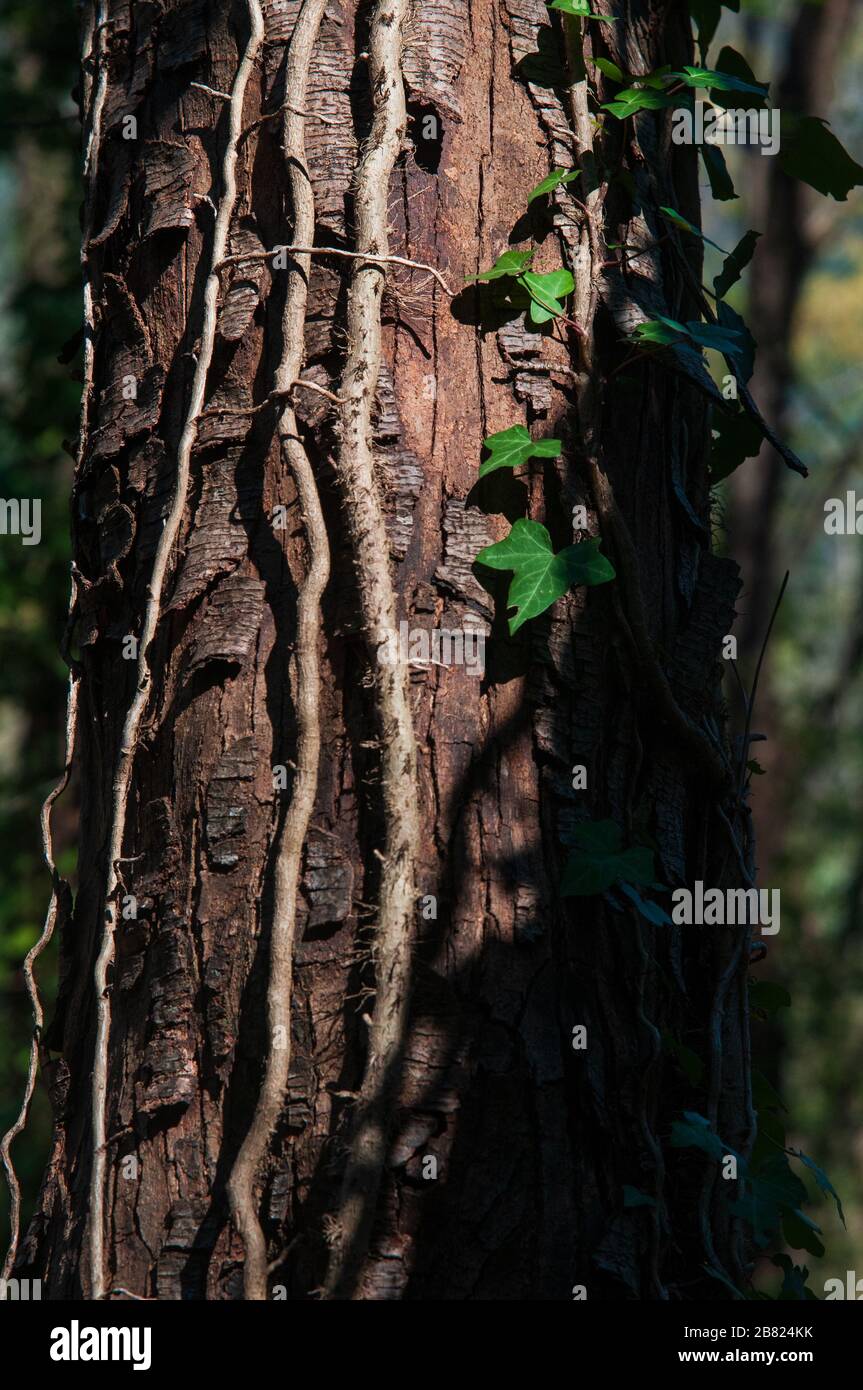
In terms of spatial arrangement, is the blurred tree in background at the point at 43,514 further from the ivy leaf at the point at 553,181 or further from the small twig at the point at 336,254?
the ivy leaf at the point at 553,181

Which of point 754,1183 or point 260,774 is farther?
point 754,1183

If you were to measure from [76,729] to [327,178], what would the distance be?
87 centimetres

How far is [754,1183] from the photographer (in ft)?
5.23

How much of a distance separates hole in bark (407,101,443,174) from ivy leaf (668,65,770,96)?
392 millimetres

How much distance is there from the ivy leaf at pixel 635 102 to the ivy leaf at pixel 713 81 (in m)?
0.04

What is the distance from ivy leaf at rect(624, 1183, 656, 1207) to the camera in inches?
55.0

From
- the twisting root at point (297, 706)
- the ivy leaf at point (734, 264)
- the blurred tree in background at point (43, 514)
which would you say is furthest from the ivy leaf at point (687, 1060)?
the blurred tree in background at point (43, 514)

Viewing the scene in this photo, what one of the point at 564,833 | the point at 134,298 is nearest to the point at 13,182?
the point at 134,298

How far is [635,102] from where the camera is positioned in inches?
66.2

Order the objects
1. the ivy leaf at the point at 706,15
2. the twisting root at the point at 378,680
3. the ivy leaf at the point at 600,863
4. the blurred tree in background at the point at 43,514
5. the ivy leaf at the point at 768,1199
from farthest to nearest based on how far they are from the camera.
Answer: the blurred tree in background at the point at 43,514 < the ivy leaf at the point at 706,15 < the ivy leaf at the point at 768,1199 < the ivy leaf at the point at 600,863 < the twisting root at the point at 378,680

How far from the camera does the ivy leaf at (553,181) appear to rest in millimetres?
1604

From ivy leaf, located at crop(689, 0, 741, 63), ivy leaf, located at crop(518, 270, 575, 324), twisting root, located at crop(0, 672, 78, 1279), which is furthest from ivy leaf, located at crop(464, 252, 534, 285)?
twisting root, located at crop(0, 672, 78, 1279)

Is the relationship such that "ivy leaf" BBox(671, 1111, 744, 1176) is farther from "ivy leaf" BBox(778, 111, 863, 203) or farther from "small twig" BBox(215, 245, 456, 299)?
"ivy leaf" BBox(778, 111, 863, 203)
